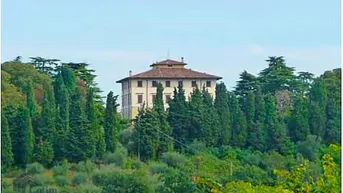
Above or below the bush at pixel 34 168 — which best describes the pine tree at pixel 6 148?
above

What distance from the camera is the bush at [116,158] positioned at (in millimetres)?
13266

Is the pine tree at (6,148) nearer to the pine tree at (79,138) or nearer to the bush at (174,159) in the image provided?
the pine tree at (79,138)

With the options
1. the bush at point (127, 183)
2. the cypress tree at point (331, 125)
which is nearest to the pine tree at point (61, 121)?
the bush at point (127, 183)

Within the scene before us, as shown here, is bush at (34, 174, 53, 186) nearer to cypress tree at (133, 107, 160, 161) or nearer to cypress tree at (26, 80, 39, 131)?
cypress tree at (26, 80, 39, 131)

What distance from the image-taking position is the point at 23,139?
13359 mm

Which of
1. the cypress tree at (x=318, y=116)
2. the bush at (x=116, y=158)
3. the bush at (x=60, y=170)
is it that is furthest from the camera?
the cypress tree at (x=318, y=116)

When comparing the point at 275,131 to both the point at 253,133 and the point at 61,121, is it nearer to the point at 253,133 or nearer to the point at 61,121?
the point at 253,133

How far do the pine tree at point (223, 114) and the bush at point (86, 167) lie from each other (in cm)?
256

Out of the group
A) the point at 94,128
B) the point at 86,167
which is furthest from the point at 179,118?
the point at 86,167

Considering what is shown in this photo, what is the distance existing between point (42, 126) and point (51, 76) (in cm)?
451

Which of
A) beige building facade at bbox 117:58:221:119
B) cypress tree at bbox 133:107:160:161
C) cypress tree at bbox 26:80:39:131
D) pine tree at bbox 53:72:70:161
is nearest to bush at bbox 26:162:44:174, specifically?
pine tree at bbox 53:72:70:161

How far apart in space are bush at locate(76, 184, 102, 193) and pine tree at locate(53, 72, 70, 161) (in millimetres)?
1978

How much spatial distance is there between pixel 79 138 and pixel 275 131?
11.4 ft

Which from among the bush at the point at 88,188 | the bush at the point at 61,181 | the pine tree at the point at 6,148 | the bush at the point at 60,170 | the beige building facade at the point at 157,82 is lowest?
the bush at the point at 88,188
